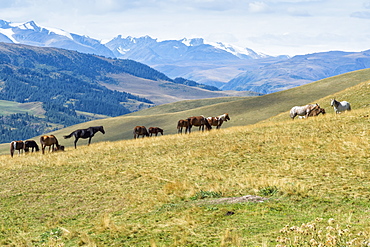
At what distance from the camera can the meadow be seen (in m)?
12.7

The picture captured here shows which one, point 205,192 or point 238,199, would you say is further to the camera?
point 205,192

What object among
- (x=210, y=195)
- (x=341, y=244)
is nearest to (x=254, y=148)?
(x=210, y=195)

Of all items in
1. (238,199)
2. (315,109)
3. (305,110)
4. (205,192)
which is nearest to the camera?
(238,199)

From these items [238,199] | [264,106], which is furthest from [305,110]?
[264,106]

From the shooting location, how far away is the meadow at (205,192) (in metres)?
12.7

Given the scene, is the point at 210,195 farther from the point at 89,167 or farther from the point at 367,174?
the point at 89,167

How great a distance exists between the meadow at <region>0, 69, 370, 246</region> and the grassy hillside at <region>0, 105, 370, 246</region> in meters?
0.06

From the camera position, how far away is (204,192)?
62.3 ft

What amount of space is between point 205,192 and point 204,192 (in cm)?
5

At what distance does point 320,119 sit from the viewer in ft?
121

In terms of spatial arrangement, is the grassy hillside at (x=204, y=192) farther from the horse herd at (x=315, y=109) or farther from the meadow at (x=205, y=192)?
the horse herd at (x=315, y=109)

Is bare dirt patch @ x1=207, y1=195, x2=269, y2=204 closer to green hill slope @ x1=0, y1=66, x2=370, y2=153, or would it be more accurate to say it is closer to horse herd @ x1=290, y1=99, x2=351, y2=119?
horse herd @ x1=290, y1=99, x2=351, y2=119

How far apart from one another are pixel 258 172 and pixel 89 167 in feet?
44.3

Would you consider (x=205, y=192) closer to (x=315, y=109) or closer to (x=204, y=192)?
(x=204, y=192)
